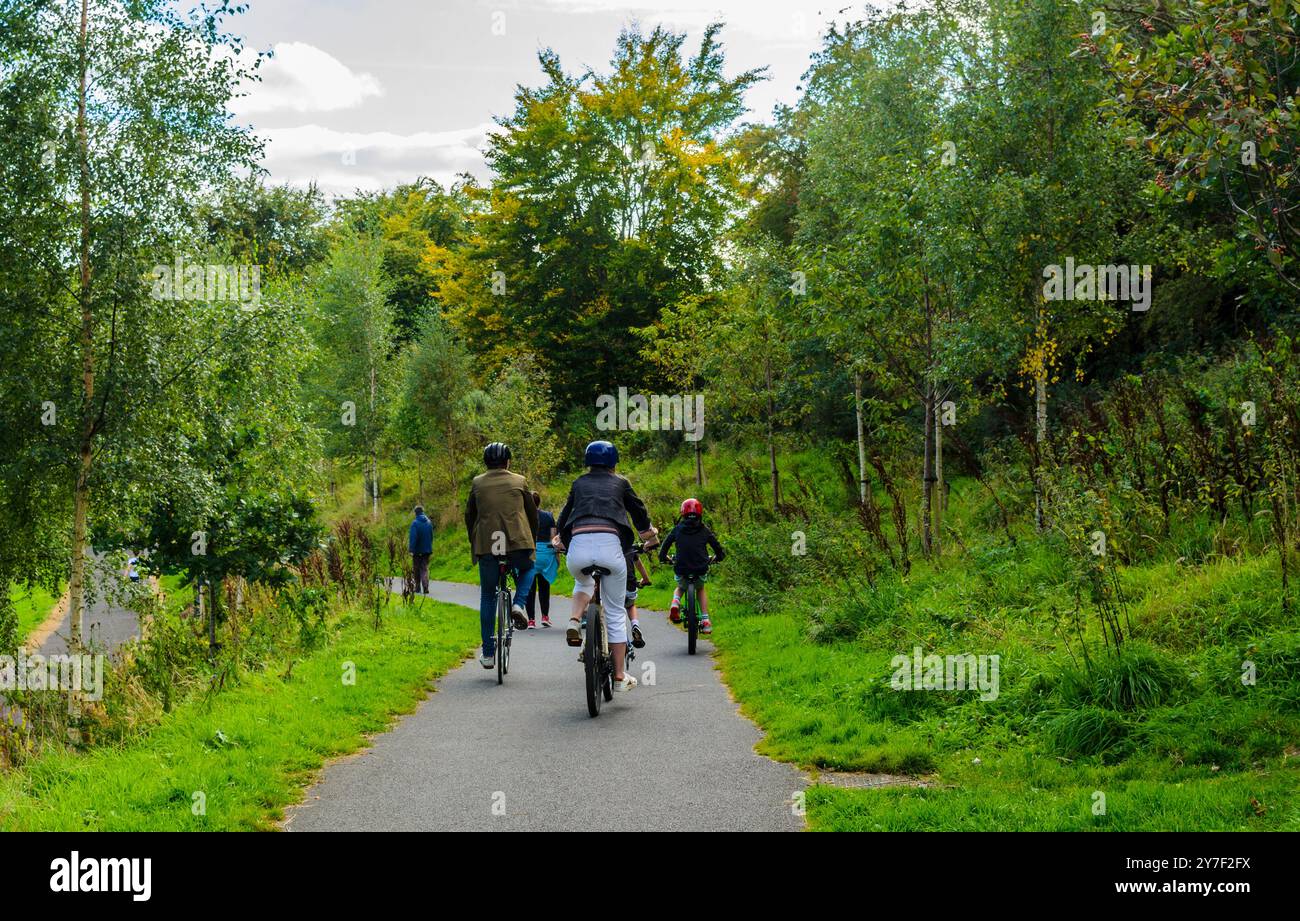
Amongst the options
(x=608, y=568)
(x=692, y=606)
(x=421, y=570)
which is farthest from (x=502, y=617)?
(x=421, y=570)

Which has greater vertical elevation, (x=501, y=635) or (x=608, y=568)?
(x=608, y=568)

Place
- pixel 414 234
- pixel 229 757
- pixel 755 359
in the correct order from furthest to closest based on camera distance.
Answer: pixel 414 234 → pixel 755 359 → pixel 229 757

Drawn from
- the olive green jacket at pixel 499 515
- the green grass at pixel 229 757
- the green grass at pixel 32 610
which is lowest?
the green grass at pixel 32 610

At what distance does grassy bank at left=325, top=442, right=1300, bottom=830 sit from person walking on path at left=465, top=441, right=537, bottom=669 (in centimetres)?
252

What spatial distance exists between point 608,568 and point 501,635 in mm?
2718

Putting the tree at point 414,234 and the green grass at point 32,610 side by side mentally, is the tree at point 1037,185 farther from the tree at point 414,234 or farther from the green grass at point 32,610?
the tree at point 414,234

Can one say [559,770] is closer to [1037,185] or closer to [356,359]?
[1037,185]

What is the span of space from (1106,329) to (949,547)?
4.51 meters

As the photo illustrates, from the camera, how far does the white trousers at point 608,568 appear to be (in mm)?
8297

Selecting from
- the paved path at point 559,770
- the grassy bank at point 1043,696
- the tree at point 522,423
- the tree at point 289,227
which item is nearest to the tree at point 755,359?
the tree at point 522,423

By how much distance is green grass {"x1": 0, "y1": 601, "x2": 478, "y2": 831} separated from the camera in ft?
19.1

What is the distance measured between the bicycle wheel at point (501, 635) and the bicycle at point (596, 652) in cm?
177

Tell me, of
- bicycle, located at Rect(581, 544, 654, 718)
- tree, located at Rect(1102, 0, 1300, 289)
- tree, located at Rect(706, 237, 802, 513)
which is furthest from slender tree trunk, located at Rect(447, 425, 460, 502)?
tree, located at Rect(1102, 0, 1300, 289)

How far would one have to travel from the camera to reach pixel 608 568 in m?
8.30
